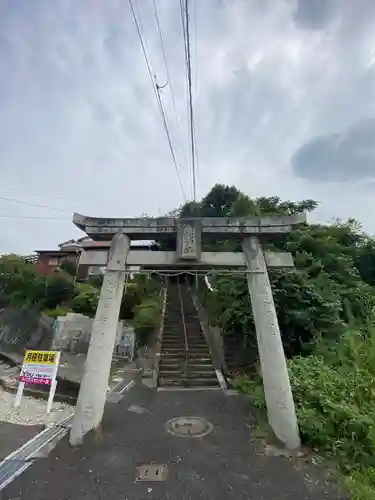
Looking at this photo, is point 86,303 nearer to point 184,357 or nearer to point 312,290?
point 184,357

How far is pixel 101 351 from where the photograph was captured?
6.29 m

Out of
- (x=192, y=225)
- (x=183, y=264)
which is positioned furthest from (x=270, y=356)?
(x=192, y=225)

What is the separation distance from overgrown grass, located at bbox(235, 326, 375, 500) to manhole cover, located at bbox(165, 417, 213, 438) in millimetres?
1571

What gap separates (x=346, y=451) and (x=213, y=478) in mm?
2180

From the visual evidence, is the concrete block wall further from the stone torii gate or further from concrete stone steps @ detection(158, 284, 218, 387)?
the stone torii gate

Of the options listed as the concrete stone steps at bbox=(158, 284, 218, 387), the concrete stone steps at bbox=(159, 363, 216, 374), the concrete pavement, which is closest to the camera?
the concrete pavement

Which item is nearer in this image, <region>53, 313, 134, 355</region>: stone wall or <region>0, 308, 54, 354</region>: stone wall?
<region>53, 313, 134, 355</region>: stone wall

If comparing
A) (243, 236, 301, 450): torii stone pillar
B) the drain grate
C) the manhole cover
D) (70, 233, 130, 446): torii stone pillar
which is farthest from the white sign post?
(243, 236, 301, 450): torii stone pillar

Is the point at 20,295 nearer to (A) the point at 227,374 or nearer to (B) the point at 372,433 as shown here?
(A) the point at 227,374

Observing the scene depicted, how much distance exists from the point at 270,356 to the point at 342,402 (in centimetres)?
146

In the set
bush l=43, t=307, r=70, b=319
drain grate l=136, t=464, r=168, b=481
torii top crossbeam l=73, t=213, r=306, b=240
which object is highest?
bush l=43, t=307, r=70, b=319

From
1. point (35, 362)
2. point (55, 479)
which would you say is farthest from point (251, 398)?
point (35, 362)

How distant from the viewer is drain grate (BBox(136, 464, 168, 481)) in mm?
4668

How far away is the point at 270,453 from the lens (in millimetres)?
5457
